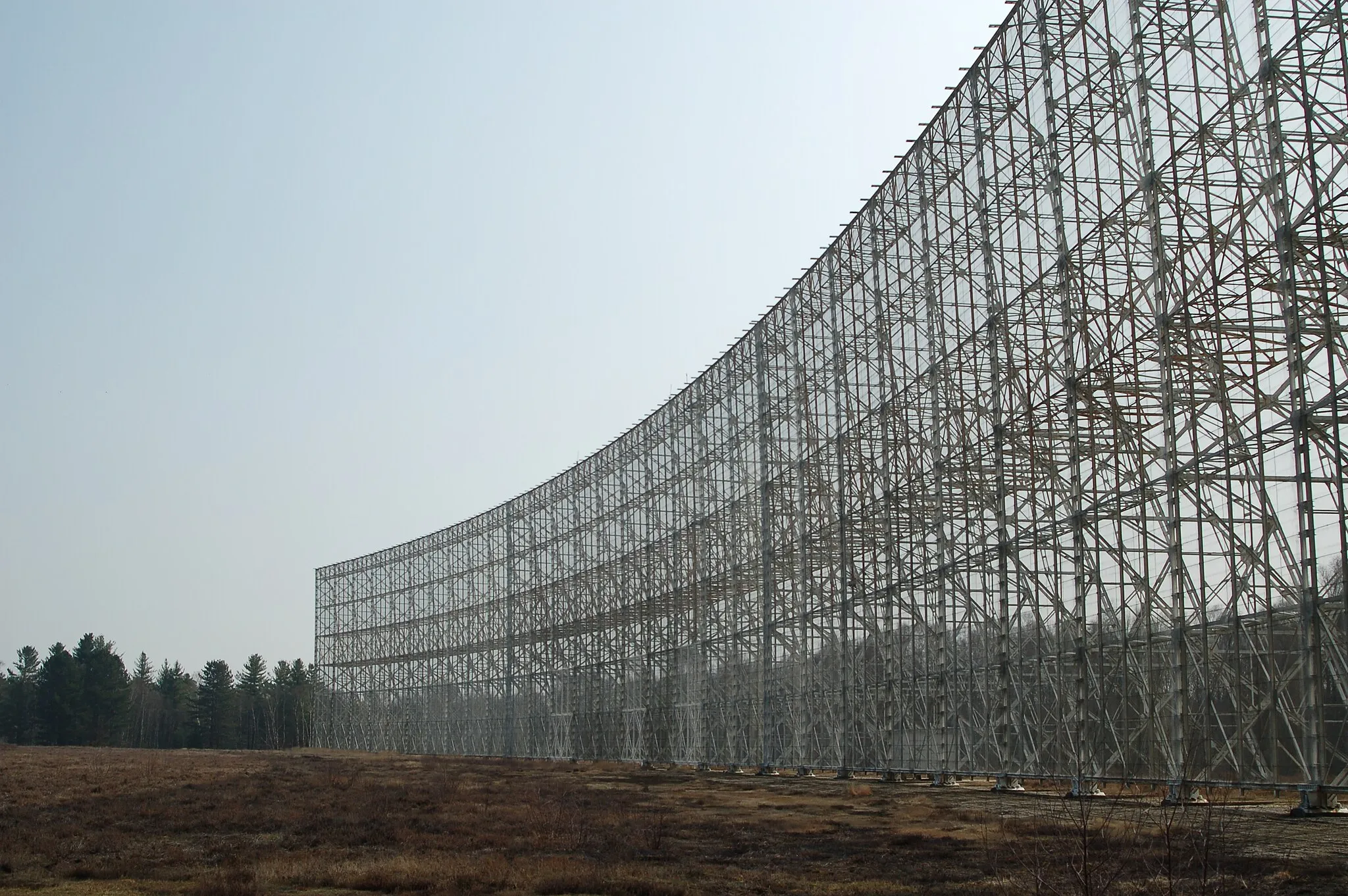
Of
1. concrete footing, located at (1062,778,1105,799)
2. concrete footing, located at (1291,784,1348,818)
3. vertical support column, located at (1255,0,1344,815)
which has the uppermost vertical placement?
vertical support column, located at (1255,0,1344,815)

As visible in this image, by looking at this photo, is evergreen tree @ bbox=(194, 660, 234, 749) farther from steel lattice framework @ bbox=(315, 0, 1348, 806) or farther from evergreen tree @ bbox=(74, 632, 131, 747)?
steel lattice framework @ bbox=(315, 0, 1348, 806)

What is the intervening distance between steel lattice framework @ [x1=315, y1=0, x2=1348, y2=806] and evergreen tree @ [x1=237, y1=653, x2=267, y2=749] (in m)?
78.9

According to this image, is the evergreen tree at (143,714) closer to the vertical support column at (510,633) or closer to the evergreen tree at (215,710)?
the evergreen tree at (215,710)

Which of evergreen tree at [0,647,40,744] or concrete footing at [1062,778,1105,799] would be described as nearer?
concrete footing at [1062,778,1105,799]

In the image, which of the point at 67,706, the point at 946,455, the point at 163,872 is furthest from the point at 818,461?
the point at 67,706

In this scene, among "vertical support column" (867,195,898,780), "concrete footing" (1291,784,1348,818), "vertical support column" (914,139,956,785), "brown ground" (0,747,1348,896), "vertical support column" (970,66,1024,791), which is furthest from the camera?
"vertical support column" (867,195,898,780)

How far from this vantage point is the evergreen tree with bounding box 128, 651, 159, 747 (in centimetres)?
12381

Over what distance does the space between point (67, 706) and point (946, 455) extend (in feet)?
291

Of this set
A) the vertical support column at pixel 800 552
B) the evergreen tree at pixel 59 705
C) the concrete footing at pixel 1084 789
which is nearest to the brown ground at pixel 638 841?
the concrete footing at pixel 1084 789

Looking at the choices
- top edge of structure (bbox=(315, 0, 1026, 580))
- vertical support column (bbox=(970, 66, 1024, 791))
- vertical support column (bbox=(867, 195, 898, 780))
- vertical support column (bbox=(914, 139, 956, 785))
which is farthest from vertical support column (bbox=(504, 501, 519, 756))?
vertical support column (bbox=(970, 66, 1024, 791))

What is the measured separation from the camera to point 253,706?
12862cm

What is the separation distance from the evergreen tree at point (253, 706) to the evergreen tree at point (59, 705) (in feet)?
57.9

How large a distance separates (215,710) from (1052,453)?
102525 millimetres

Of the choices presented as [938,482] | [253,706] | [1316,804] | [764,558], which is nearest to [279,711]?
[253,706]
